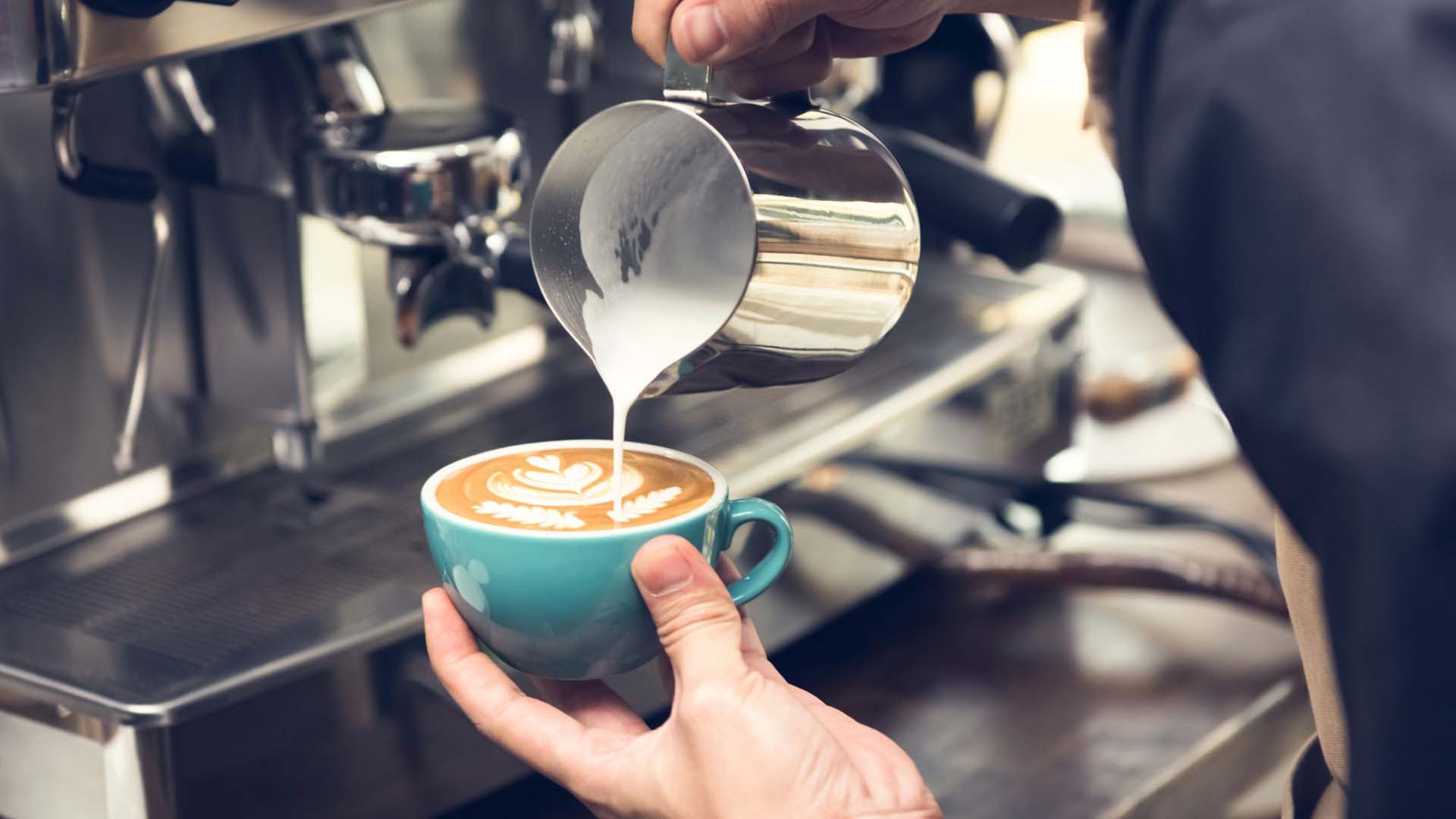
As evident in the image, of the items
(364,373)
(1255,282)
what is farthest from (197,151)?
(1255,282)

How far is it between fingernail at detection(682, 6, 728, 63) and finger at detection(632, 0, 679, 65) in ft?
0.08

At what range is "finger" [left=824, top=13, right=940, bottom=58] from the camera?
74 centimetres

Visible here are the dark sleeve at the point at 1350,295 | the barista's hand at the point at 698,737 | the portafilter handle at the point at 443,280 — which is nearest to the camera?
the dark sleeve at the point at 1350,295

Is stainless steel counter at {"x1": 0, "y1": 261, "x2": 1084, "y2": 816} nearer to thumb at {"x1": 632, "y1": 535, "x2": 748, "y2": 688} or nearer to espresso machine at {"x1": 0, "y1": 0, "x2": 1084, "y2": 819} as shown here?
espresso machine at {"x1": 0, "y1": 0, "x2": 1084, "y2": 819}

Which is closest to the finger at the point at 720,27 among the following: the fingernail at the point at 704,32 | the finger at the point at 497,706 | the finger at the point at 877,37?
the fingernail at the point at 704,32

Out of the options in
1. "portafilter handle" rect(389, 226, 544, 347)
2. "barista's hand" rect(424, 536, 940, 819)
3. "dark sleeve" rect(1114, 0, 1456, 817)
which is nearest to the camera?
"dark sleeve" rect(1114, 0, 1456, 817)

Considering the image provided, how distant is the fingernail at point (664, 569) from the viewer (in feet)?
1.84

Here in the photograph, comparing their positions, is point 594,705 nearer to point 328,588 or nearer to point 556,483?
point 556,483

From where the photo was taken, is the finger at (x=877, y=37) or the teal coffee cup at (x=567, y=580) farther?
the finger at (x=877, y=37)

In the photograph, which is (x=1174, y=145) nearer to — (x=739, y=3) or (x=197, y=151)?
(x=739, y=3)

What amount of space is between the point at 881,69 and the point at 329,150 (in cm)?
50

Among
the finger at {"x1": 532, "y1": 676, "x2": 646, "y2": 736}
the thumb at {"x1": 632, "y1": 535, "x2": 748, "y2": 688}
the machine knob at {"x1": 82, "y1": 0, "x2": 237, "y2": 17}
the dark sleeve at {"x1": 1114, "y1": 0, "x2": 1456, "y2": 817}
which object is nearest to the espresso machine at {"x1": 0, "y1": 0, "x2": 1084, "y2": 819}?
the machine knob at {"x1": 82, "y1": 0, "x2": 237, "y2": 17}

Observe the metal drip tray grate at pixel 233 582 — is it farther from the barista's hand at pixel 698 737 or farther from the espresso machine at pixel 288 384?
the barista's hand at pixel 698 737

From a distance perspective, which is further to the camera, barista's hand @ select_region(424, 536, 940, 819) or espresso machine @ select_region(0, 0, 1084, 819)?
espresso machine @ select_region(0, 0, 1084, 819)
